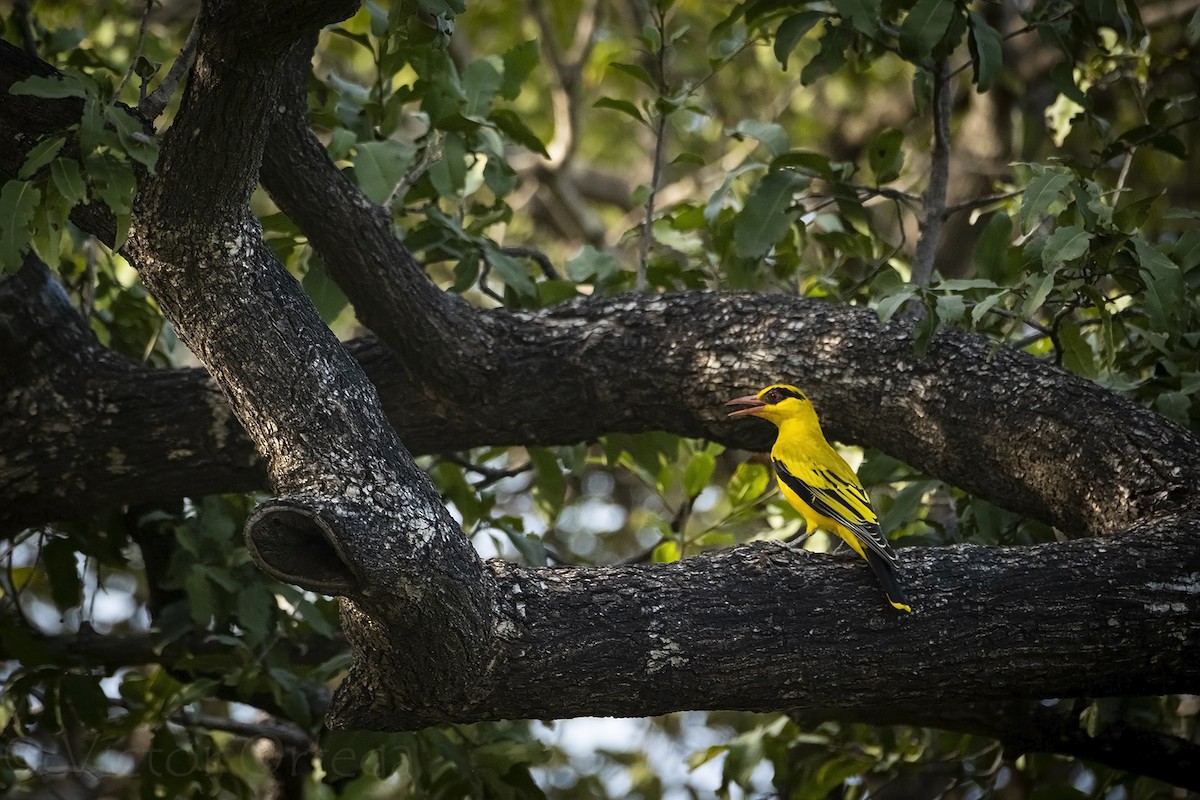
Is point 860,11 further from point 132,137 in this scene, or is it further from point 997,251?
point 132,137

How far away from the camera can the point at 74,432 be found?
3701mm

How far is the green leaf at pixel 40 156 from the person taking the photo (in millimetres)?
2619

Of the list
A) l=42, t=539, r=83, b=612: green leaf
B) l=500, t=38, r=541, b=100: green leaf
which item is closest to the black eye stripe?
l=500, t=38, r=541, b=100: green leaf

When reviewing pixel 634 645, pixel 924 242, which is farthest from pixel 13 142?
pixel 924 242

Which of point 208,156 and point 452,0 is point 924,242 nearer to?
point 452,0

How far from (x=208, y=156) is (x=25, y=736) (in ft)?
8.90

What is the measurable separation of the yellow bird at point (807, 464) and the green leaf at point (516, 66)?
151 cm

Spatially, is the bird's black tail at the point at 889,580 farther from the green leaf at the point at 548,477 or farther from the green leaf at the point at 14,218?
the green leaf at the point at 14,218

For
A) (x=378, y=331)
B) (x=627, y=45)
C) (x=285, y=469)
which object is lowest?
(x=285, y=469)

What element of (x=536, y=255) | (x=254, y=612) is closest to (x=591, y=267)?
(x=536, y=255)

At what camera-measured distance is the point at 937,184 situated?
438cm

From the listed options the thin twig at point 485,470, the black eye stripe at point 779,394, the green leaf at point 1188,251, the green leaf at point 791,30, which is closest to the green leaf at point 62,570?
the thin twig at point 485,470

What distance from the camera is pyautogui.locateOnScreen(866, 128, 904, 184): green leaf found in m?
4.32

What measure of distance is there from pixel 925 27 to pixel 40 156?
2660mm
